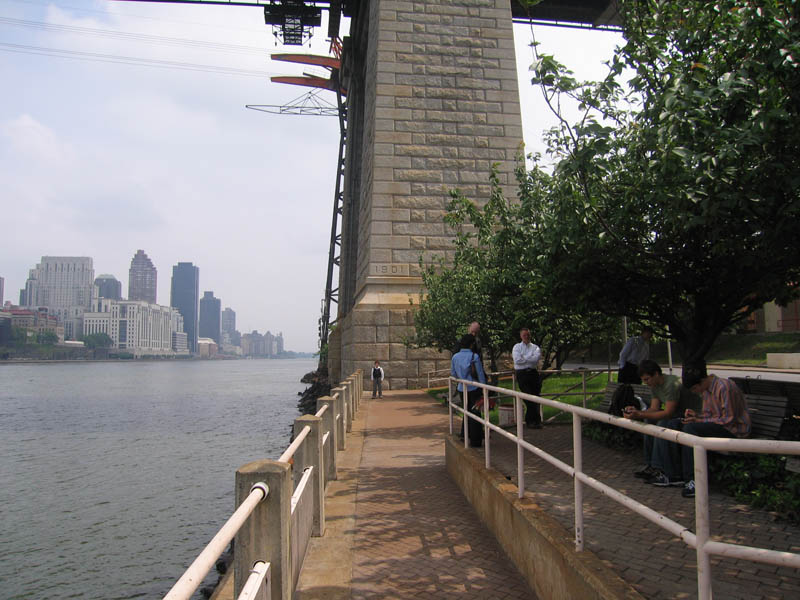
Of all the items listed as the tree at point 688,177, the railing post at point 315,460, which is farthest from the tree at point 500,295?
the railing post at point 315,460

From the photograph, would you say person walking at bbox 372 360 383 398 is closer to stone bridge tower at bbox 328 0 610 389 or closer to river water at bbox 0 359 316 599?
stone bridge tower at bbox 328 0 610 389

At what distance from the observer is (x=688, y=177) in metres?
4.70

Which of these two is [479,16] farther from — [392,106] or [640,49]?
[640,49]

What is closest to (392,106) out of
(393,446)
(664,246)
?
(393,446)

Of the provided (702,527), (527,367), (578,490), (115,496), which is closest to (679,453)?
(578,490)

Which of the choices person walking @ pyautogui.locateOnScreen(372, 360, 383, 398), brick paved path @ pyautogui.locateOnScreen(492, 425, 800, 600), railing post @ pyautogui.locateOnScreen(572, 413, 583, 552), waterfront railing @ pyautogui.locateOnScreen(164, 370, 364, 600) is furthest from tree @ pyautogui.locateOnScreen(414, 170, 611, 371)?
waterfront railing @ pyautogui.locateOnScreen(164, 370, 364, 600)

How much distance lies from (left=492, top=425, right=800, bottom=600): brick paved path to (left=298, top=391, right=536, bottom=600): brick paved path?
2.11ft

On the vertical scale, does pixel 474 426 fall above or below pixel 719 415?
below

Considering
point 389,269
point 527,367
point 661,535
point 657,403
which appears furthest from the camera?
point 389,269

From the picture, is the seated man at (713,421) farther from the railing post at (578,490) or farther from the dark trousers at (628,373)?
the dark trousers at (628,373)

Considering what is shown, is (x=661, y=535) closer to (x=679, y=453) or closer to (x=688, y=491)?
(x=688, y=491)

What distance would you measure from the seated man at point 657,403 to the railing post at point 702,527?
131 inches

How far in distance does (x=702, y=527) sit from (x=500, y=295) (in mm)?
8922

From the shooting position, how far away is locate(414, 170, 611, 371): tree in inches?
360
